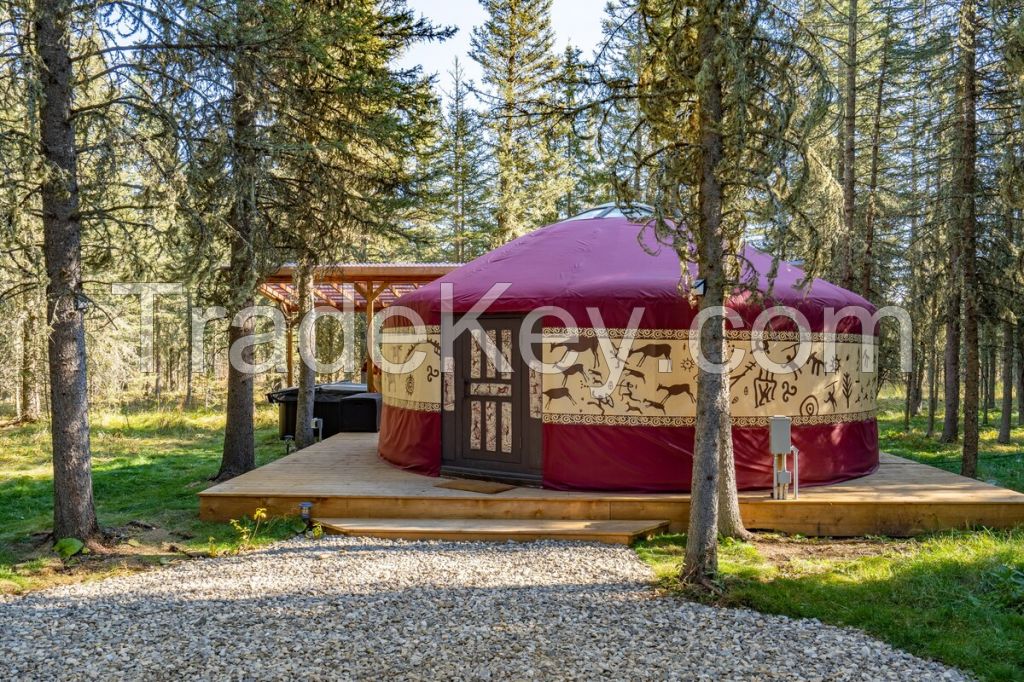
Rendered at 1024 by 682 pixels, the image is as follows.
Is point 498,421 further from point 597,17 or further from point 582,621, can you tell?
point 597,17

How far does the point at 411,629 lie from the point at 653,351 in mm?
3366

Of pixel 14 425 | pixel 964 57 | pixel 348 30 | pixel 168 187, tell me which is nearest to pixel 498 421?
pixel 168 187

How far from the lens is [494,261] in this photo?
7527 mm

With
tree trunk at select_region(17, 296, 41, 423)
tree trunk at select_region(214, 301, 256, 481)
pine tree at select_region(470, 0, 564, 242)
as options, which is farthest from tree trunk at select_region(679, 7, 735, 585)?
pine tree at select_region(470, 0, 564, 242)

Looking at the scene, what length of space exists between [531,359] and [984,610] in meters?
3.73

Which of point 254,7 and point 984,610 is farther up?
point 254,7

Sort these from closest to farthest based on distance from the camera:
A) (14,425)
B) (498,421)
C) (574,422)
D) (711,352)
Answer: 1. (711,352)
2. (574,422)
3. (498,421)
4. (14,425)

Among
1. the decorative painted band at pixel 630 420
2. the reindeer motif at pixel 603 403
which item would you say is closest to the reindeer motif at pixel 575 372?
the reindeer motif at pixel 603 403

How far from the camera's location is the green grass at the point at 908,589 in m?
3.57

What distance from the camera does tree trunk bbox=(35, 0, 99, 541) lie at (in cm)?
489

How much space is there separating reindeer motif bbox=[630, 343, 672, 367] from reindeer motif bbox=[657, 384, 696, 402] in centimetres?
25

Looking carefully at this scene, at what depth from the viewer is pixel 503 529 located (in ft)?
18.4

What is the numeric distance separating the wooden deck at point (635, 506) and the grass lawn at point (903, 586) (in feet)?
0.63

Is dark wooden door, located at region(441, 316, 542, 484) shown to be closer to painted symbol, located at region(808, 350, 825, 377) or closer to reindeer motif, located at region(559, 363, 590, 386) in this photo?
reindeer motif, located at region(559, 363, 590, 386)
